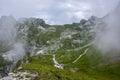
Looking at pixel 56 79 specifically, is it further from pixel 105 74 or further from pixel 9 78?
pixel 105 74

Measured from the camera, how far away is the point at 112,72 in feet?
631

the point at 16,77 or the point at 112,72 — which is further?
the point at 112,72

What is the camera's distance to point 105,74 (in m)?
187

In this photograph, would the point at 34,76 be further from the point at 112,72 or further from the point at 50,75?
the point at 112,72

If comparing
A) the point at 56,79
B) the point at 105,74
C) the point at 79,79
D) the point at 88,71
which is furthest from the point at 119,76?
the point at 56,79

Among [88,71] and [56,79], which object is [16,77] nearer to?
[56,79]

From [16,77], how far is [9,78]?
2.50 m

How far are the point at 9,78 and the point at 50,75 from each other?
14925 millimetres

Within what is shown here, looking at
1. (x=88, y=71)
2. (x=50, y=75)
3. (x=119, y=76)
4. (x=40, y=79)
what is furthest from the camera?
(x=88, y=71)

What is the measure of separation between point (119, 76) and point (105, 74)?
9893 millimetres

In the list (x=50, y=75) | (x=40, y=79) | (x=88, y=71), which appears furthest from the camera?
(x=88, y=71)

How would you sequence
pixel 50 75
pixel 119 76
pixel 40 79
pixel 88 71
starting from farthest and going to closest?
1. pixel 88 71
2. pixel 119 76
3. pixel 50 75
4. pixel 40 79

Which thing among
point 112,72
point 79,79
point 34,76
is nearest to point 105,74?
point 112,72

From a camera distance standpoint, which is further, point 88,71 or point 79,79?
point 88,71
